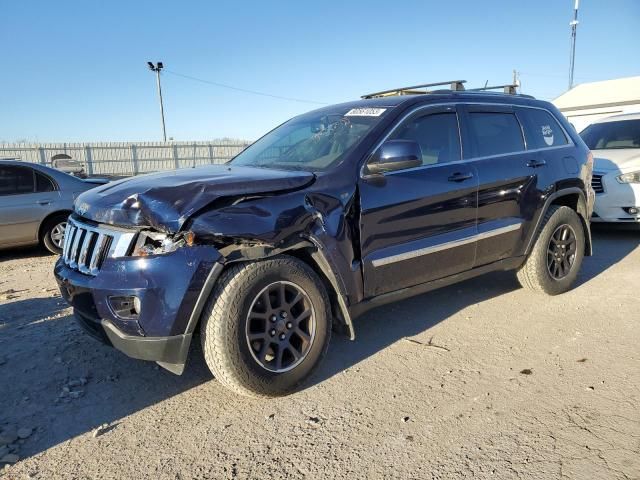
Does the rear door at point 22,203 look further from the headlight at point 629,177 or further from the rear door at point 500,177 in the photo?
the headlight at point 629,177

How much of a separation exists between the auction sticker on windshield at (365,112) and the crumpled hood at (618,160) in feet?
17.1

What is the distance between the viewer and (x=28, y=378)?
3.32 meters

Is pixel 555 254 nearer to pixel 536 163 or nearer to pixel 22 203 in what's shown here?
pixel 536 163

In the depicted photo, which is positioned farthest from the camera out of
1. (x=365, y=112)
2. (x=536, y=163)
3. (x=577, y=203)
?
(x=577, y=203)

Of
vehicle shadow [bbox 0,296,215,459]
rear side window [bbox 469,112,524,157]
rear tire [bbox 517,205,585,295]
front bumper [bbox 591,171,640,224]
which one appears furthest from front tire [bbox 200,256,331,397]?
front bumper [bbox 591,171,640,224]

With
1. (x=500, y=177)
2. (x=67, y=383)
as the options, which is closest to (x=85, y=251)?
(x=67, y=383)

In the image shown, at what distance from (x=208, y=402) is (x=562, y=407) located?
211 cm

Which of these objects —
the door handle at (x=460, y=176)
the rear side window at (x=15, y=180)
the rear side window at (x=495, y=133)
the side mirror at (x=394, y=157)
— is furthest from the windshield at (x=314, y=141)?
the rear side window at (x=15, y=180)

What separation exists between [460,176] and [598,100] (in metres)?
29.9

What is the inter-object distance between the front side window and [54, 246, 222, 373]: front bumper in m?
1.88

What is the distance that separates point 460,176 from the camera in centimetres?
395

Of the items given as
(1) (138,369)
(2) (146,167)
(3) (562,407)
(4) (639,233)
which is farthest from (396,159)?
(2) (146,167)

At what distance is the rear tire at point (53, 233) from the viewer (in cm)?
725

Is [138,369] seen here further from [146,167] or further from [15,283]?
[146,167]
